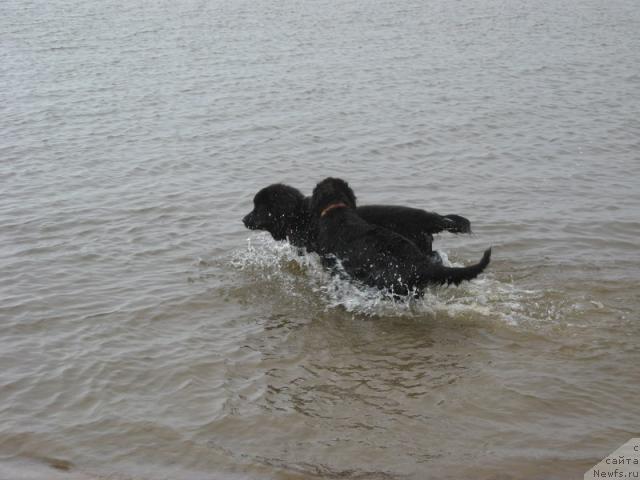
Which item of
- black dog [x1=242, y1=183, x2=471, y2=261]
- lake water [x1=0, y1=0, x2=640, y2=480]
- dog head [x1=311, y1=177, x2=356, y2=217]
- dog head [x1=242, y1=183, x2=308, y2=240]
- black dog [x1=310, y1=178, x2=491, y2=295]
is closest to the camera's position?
lake water [x1=0, y1=0, x2=640, y2=480]

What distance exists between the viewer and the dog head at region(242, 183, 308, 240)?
7465mm

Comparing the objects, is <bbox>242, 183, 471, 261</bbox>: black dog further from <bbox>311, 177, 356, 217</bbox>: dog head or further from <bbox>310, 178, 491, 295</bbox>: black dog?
<bbox>310, 178, 491, 295</bbox>: black dog

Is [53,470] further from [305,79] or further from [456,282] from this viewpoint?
[305,79]

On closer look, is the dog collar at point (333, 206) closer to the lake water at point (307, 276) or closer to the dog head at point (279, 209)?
the dog head at point (279, 209)

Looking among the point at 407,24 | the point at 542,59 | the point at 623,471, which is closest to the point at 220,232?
the point at 623,471

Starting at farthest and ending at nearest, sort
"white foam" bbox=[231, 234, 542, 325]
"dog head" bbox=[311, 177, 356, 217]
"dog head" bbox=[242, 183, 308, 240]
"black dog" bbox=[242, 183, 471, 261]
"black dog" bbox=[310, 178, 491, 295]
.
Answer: "dog head" bbox=[242, 183, 308, 240] → "dog head" bbox=[311, 177, 356, 217] → "black dog" bbox=[242, 183, 471, 261] → "white foam" bbox=[231, 234, 542, 325] → "black dog" bbox=[310, 178, 491, 295]

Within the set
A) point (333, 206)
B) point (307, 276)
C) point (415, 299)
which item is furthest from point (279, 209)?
point (415, 299)

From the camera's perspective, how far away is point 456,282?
596 centimetres

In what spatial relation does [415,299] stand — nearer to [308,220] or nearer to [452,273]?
[452,273]

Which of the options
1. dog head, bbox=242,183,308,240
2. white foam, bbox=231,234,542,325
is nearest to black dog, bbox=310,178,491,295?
white foam, bbox=231,234,542,325

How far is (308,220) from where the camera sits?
7.38 metres

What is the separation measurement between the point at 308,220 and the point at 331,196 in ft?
1.95

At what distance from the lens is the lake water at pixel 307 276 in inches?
185

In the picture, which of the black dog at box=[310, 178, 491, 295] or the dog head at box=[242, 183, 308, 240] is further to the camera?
the dog head at box=[242, 183, 308, 240]
